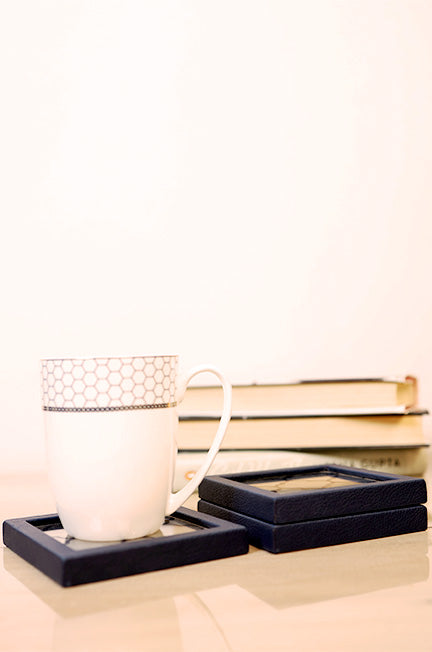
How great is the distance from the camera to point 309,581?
16.4 inches

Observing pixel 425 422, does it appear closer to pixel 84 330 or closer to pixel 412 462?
pixel 412 462

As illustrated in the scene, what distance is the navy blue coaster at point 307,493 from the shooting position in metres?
0.48

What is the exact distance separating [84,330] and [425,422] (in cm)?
56

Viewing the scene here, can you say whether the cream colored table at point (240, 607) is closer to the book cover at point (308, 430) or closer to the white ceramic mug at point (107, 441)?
the white ceramic mug at point (107, 441)

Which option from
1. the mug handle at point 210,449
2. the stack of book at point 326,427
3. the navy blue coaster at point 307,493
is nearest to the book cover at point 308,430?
the stack of book at point 326,427

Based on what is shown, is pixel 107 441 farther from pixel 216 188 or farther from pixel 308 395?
pixel 216 188

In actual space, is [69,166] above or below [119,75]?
below

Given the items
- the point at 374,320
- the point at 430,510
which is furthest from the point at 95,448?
the point at 374,320

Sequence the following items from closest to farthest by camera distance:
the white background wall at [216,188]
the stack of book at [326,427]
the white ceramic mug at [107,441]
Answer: the white ceramic mug at [107,441], the stack of book at [326,427], the white background wall at [216,188]

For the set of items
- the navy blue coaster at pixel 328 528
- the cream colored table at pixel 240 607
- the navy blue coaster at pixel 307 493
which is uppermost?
the navy blue coaster at pixel 307 493

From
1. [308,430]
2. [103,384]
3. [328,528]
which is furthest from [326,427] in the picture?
[103,384]

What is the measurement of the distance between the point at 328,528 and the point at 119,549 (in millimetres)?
162

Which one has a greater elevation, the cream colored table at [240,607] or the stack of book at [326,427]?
the stack of book at [326,427]

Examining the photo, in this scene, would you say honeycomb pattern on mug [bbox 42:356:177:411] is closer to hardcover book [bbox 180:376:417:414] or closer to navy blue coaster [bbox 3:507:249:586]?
navy blue coaster [bbox 3:507:249:586]
